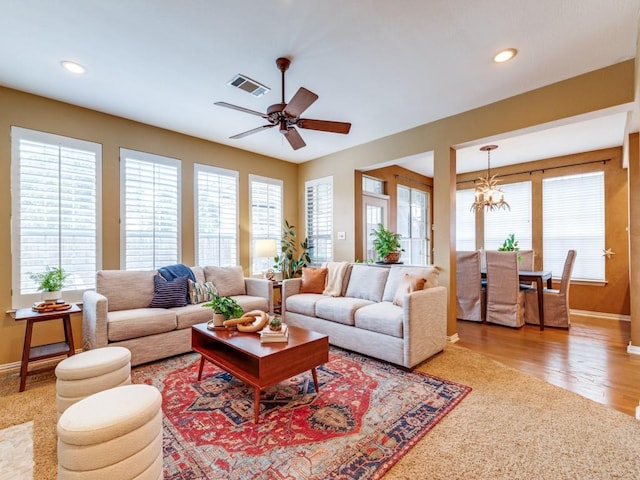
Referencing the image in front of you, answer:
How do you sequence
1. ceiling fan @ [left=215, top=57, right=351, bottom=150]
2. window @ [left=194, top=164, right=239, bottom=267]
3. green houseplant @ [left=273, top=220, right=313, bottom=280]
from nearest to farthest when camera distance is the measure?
ceiling fan @ [left=215, top=57, right=351, bottom=150] → window @ [left=194, top=164, right=239, bottom=267] → green houseplant @ [left=273, top=220, right=313, bottom=280]

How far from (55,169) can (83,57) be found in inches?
55.2

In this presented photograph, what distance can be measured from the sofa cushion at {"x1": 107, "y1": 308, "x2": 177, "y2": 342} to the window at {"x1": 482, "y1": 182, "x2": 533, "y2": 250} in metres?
6.24

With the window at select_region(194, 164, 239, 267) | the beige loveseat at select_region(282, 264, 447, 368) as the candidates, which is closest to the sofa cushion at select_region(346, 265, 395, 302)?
the beige loveseat at select_region(282, 264, 447, 368)

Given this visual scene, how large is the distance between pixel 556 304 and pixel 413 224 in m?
3.09

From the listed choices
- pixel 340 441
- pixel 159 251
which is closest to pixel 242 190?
pixel 159 251

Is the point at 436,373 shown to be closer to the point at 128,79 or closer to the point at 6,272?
the point at 128,79

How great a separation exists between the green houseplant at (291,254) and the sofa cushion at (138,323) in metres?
2.32

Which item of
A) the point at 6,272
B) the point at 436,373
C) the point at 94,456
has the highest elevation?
the point at 6,272

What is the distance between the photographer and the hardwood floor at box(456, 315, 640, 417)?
2582 millimetres

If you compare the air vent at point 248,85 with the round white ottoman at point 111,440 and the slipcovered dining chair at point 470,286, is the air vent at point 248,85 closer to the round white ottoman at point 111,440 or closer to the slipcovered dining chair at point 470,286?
the round white ottoman at point 111,440

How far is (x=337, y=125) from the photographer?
278 cm

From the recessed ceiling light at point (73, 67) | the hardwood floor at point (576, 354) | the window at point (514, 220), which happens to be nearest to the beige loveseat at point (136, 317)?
the recessed ceiling light at point (73, 67)

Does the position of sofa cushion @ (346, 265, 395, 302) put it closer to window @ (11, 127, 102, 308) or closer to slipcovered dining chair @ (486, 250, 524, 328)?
slipcovered dining chair @ (486, 250, 524, 328)

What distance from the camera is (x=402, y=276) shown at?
12.2 feet
